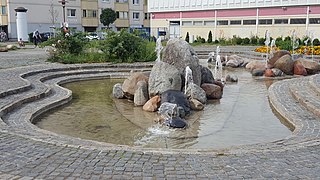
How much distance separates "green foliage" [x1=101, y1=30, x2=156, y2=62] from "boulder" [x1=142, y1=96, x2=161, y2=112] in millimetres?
9451

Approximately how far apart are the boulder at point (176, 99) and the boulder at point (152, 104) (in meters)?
0.21

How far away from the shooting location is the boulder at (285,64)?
1713cm

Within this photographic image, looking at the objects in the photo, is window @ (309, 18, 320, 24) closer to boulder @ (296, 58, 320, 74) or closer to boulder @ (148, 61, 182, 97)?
boulder @ (296, 58, 320, 74)

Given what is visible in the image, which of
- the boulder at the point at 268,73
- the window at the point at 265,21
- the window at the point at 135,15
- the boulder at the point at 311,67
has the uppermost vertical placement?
the window at the point at 135,15

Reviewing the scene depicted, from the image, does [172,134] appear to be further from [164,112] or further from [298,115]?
[298,115]

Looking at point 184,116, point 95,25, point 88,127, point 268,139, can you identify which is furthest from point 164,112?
→ point 95,25

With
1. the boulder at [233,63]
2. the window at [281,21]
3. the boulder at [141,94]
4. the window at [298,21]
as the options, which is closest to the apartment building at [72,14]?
the window at [281,21]

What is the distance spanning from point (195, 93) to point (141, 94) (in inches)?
61.5

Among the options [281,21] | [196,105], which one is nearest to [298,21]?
[281,21]

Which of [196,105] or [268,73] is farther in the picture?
[268,73]

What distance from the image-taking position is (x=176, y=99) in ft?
31.4

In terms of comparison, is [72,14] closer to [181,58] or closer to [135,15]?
[135,15]

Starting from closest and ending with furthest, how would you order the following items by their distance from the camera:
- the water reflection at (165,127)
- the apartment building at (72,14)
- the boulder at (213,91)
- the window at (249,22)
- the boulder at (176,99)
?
the water reflection at (165,127) < the boulder at (176,99) < the boulder at (213,91) < the window at (249,22) < the apartment building at (72,14)

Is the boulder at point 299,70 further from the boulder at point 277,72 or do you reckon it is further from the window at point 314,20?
the window at point 314,20
